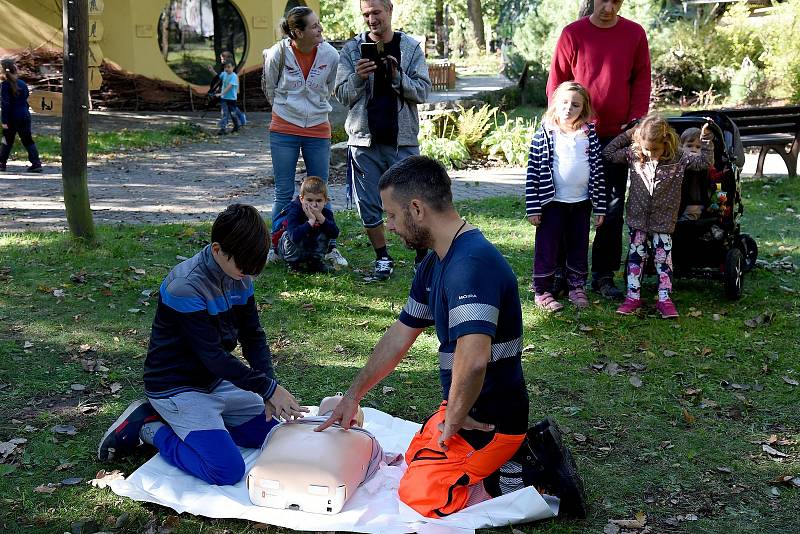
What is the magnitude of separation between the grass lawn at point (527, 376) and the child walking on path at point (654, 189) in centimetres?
31

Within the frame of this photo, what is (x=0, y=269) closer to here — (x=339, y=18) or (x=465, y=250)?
(x=465, y=250)

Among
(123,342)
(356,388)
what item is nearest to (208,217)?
(123,342)

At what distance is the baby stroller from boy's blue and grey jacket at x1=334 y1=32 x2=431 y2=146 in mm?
2051

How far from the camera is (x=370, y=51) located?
6.54 metres

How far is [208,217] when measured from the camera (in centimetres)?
986

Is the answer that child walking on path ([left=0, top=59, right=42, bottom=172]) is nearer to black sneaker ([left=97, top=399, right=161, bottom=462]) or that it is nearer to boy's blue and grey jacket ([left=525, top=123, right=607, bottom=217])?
boy's blue and grey jacket ([left=525, top=123, right=607, bottom=217])

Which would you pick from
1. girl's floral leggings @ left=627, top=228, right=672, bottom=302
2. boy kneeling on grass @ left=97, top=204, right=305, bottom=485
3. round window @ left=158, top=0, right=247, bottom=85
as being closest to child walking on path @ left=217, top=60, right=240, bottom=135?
round window @ left=158, top=0, right=247, bottom=85

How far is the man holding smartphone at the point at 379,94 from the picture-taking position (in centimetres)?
656

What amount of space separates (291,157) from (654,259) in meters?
3.17

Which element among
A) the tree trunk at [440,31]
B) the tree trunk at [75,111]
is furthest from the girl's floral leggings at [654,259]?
the tree trunk at [440,31]

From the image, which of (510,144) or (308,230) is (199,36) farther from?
(308,230)

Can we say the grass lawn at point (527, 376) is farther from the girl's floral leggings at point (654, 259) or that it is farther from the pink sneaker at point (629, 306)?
the girl's floral leggings at point (654, 259)

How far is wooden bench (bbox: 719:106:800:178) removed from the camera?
1133 cm

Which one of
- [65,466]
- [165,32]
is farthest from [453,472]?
[165,32]
